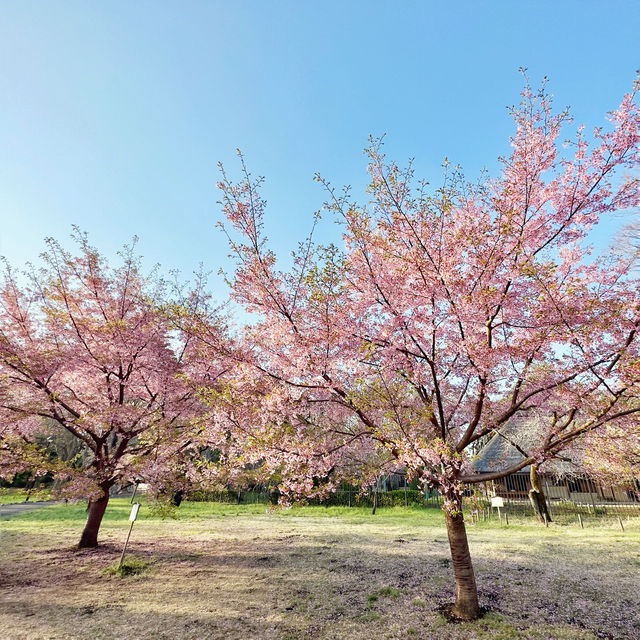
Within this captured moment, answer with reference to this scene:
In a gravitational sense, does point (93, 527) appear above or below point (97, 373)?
below

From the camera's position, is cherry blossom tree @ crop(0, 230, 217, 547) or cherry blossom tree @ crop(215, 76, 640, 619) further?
cherry blossom tree @ crop(0, 230, 217, 547)

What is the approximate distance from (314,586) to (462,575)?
10.7 feet

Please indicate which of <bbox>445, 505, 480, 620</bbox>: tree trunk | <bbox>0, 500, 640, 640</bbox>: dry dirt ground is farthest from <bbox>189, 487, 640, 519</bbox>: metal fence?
<bbox>445, 505, 480, 620</bbox>: tree trunk

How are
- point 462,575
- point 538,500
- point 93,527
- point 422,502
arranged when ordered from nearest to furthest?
point 462,575, point 93,527, point 538,500, point 422,502

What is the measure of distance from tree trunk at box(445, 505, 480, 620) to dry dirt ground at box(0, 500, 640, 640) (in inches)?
9.1

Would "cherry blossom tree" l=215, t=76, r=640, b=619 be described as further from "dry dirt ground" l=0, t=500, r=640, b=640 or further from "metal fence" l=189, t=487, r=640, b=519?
"metal fence" l=189, t=487, r=640, b=519

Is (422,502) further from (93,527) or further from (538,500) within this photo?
(93,527)

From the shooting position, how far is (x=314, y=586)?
7.58 meters

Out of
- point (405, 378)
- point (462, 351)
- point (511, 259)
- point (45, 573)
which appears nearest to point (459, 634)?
point (405, 378)

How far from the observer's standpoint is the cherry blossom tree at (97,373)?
8930 millimetres

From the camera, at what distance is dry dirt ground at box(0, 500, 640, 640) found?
5625 millimetres

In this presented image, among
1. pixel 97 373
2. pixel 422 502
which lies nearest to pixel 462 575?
pixel 97 373

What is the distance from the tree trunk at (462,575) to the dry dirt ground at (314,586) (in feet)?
0.76

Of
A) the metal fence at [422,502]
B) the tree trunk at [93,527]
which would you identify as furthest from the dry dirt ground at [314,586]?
the metal fence at [422,502]
